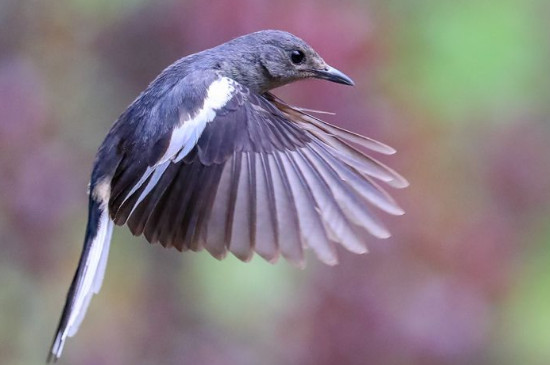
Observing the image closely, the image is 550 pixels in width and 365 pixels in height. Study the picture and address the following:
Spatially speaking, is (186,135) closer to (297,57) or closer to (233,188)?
(233,188)

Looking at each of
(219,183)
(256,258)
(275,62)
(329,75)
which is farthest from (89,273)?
(256,258)

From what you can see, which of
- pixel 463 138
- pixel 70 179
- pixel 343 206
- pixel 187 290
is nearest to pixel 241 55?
pixel 343 206

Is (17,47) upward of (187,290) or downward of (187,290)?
upward

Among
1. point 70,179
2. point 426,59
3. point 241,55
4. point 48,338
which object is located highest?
point 426,59

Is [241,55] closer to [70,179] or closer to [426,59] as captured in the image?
[70,179]

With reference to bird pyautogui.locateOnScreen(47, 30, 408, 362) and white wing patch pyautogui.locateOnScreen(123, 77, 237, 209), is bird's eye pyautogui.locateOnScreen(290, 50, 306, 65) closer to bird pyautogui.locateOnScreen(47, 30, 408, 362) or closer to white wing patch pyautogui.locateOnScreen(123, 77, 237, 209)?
bird pyautogui.locateOnScreen(47, 30, 408, 362)

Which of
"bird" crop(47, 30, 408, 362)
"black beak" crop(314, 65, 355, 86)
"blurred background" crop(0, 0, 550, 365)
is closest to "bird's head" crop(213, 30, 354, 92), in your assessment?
"black beak" crop(314, 65, 355, 86)
